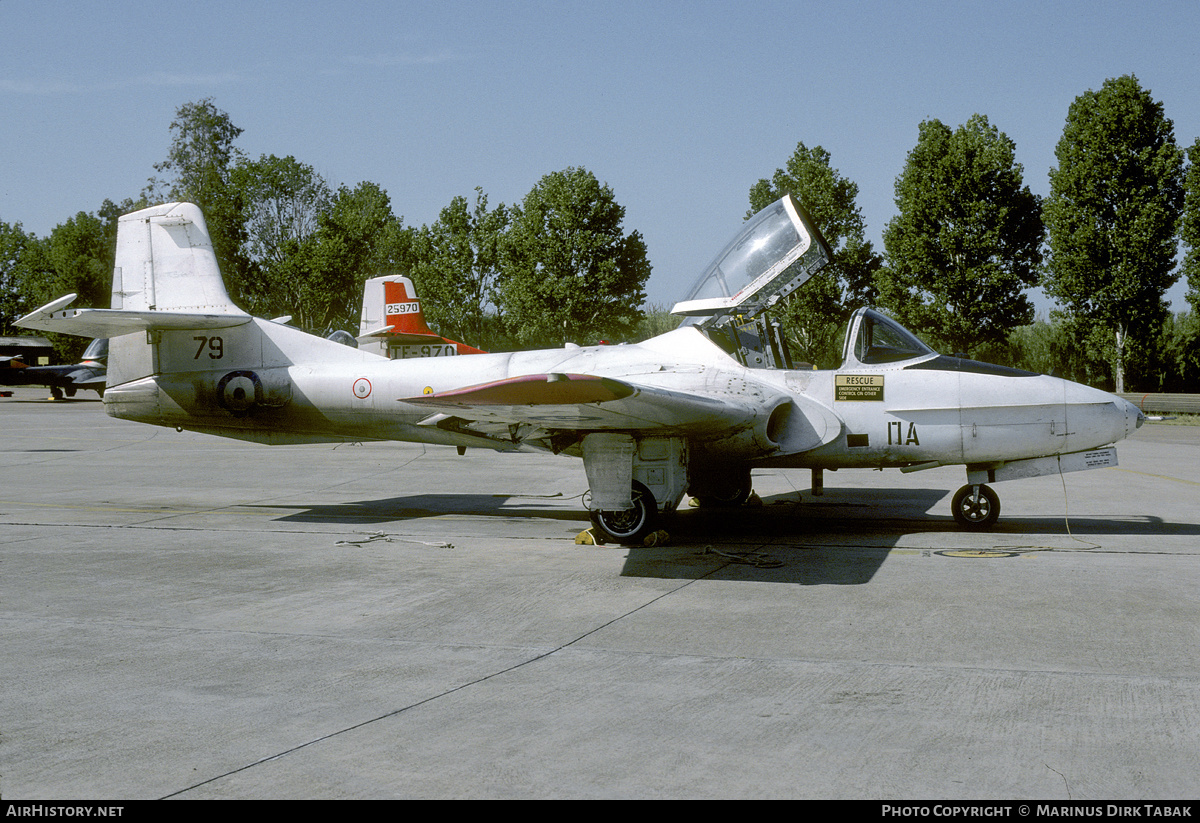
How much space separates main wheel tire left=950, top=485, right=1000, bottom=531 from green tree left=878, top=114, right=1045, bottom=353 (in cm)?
3438

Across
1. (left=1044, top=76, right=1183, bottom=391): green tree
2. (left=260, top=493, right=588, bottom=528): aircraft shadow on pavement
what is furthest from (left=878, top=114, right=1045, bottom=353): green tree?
(left=260, top=493, right=588, bottom=528): aircraft shadow on pavement

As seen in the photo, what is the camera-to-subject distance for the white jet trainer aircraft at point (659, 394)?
32.2 feet

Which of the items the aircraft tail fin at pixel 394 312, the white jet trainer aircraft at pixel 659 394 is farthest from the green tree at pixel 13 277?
the white jet trainer aircraft at pixel 659 394

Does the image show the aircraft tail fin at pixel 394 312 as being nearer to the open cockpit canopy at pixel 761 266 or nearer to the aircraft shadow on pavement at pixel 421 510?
the aircraft shadow on pavement at pixel 421 510

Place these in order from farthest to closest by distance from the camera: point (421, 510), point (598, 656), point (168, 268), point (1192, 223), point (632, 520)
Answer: point (1192, 223), point (421, 510), point (168, 268), point (632, 520), point (598, 656)

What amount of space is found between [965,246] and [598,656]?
41432mm

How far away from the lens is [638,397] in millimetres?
8469

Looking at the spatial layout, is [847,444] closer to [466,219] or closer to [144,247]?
[144,247]

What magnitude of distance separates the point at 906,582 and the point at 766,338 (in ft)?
12.8

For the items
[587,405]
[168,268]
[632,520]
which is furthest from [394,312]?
[587,405]

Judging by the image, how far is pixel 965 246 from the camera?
140 ft

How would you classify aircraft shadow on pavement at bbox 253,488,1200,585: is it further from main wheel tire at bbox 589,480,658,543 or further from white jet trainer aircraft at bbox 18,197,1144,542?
white jet trainer aircraft at bbox 18,197,1144,542

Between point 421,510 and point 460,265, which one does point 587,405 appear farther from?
point 460,265

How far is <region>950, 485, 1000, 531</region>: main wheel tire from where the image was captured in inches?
422
